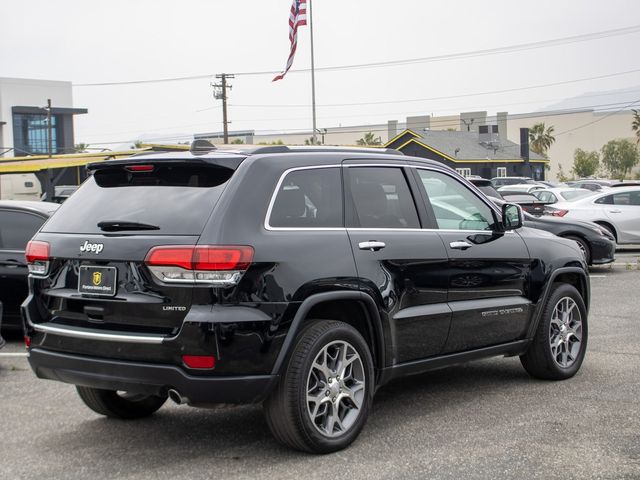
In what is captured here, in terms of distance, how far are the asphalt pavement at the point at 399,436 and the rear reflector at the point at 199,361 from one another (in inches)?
25.0

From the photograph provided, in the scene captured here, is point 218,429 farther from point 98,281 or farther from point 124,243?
point 124,243

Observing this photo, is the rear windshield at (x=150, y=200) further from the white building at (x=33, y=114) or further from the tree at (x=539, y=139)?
the tree at (x=539, y=139)

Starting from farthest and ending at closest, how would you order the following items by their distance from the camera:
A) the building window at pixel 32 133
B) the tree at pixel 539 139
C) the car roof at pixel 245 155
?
the tree at pixel 539 139 → the building window at pixel 32 133 → the car roof at pixel 245 155

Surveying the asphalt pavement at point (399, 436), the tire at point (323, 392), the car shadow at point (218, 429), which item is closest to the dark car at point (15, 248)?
the asphalt pavement at point (399, 436)

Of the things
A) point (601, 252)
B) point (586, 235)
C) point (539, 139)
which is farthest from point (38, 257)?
Result: point (539, 139)

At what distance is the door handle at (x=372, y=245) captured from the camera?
5684mm

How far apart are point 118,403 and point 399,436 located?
193 centimetres

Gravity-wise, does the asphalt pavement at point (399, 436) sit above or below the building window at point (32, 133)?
below

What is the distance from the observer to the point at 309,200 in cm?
561

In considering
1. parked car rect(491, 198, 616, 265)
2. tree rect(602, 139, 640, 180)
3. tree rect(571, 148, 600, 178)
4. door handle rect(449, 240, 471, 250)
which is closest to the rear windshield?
door handle rect(449, 240, 471, 250)

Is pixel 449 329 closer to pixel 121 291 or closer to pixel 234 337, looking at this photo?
pixel 234 337

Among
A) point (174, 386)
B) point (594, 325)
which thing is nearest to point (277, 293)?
point (174, 386)

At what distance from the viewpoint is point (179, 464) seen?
17.3ft

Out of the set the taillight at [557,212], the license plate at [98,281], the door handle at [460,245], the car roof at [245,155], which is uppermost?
the car roof at [245,155]
